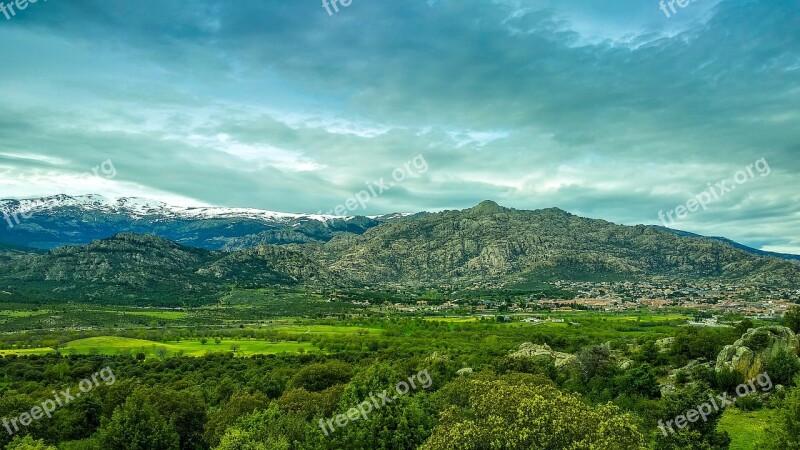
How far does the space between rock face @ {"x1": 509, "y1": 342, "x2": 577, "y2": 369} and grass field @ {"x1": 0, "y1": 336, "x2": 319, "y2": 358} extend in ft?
180

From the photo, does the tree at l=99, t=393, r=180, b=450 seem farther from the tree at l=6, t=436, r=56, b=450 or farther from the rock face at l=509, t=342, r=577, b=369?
the rock face at l=509, t=342, r=577, b=369

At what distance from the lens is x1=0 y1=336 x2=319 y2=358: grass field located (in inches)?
4436

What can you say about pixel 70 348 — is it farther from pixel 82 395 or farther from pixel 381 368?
pixel 381 368

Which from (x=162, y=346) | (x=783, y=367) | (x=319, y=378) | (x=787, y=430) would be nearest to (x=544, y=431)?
(x=787, y=430)

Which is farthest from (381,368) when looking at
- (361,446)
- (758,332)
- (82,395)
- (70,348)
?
(70,348)

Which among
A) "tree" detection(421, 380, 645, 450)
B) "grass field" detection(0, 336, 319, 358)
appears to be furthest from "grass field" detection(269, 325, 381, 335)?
"tree" detection(421, 380, 645, 450)

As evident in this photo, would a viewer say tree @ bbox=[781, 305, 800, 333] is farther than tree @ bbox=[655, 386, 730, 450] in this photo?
Yes

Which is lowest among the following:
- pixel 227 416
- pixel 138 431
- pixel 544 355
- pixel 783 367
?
pixel 138 431

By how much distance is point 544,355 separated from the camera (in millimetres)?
81938

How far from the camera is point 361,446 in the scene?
38375mm

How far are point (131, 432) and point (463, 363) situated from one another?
54.0 meters

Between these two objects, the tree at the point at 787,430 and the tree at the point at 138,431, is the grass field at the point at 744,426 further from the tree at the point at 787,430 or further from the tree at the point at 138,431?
the tree at the point at 138,431

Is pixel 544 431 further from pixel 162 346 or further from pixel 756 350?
pixel 162 346

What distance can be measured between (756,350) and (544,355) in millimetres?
32246
